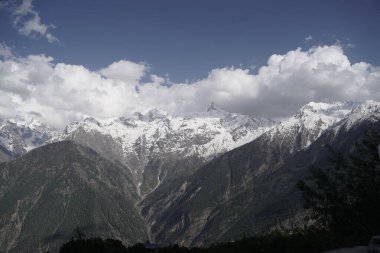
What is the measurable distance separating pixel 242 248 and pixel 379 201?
95.0 ft

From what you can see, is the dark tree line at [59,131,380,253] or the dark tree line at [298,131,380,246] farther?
the dark tree line at [298,131,380,246]

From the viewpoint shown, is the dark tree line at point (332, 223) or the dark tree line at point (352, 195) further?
the dark tree line at point (352, 195)

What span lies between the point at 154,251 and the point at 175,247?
25.9 ft

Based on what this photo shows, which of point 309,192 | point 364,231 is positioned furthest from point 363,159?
point 364,231

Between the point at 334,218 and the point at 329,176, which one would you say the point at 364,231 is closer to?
the point at 334,218

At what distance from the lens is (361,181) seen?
75.6 m

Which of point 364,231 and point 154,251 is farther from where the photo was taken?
point 364,231

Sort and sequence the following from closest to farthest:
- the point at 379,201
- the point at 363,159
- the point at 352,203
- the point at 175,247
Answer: the point at 175,247
the point at 379,201
the point at 352,203
the point at 363,159

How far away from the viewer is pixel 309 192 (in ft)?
254

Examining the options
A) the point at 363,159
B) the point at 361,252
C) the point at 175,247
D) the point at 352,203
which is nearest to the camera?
the point at 361,252

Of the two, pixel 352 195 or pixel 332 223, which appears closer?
pixel 332 223

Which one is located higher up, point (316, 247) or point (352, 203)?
point (352, 203)

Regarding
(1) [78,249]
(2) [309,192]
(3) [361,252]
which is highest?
(2) [309,192]

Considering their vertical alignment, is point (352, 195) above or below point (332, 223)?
above
